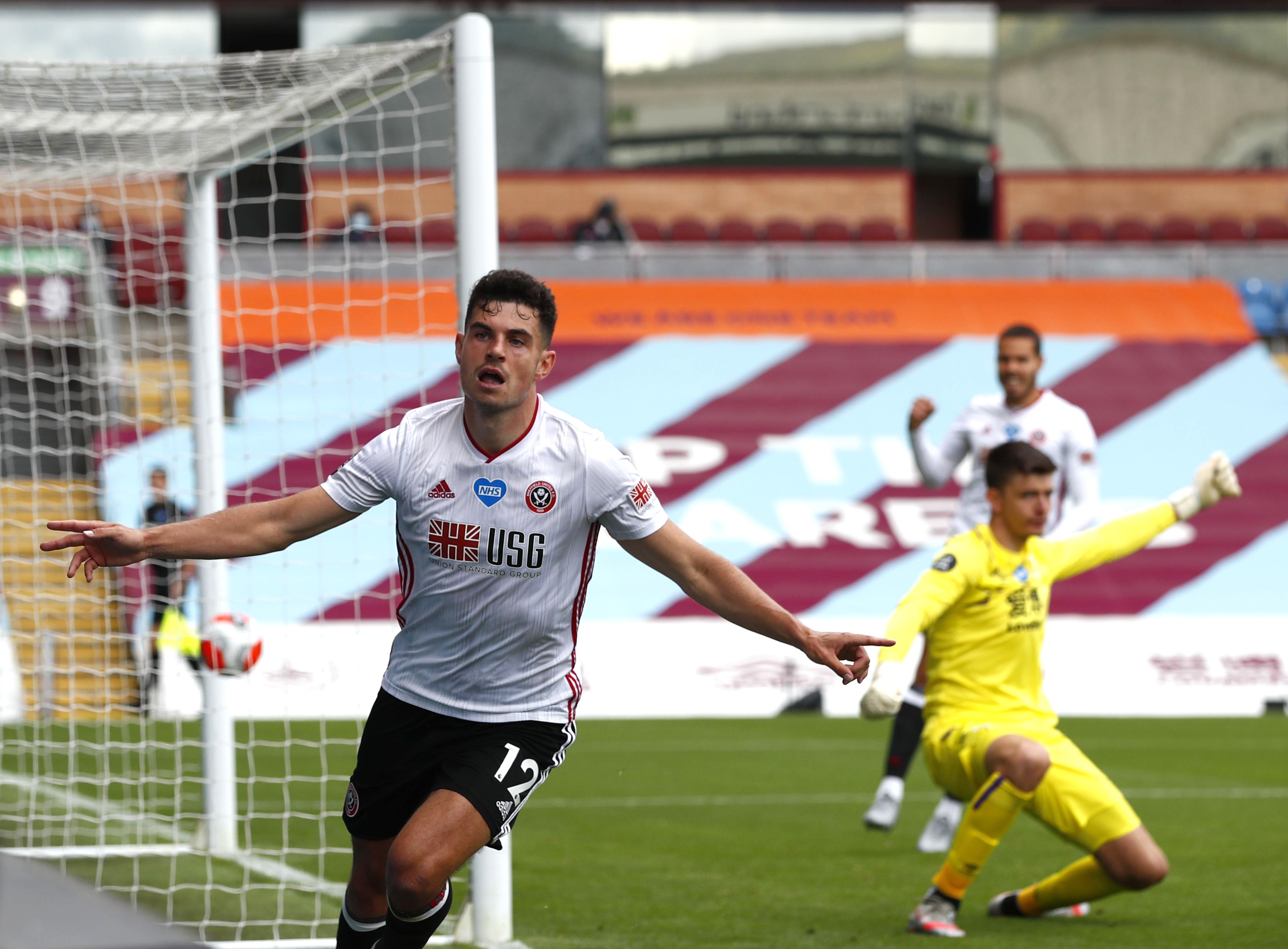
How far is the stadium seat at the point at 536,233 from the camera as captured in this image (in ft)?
73.3

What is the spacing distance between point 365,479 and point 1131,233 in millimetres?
21998

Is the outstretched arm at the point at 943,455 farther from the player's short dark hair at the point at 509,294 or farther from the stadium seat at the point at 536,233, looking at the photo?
the stadium seat at the point at 536,233

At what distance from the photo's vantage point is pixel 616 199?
24.3 metres

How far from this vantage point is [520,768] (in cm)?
401

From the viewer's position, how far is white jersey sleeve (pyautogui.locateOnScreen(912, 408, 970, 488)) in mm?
7711

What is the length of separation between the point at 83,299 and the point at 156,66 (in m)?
11.7

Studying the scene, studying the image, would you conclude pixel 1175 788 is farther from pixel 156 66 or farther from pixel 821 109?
pixel 821 109

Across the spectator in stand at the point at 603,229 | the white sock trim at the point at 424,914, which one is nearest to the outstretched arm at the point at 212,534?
the white sock trim at the point at 424,914

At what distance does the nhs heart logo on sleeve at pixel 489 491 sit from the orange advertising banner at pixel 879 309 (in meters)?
14.6

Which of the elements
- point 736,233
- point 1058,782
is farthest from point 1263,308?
point 1058,782

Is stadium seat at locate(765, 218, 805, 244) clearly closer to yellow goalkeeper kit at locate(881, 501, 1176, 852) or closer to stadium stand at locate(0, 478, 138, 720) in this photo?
stadium stand at locate(0, 478, 138, 720)

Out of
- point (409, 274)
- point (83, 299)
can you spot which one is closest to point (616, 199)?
point (409, 274)

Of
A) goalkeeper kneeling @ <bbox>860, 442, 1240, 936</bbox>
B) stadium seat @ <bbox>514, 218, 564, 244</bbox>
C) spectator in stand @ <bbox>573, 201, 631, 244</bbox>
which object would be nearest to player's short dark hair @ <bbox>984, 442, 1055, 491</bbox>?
goalkeeper kneeling @ <bbox>860, 442, 1240, 936</bbox>

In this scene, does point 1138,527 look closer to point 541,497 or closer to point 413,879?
point 541,497
